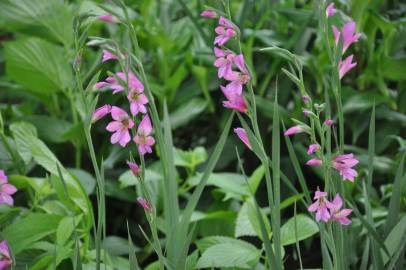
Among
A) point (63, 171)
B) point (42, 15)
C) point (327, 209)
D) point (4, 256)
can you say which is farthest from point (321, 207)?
point (42, 15)

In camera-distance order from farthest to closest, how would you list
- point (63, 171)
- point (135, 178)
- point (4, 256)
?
point (135, 178), point (63, 171), point (4, 256)

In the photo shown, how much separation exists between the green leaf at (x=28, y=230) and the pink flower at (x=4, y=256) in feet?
0.47

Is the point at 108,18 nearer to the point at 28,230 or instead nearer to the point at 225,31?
the point at 225,31

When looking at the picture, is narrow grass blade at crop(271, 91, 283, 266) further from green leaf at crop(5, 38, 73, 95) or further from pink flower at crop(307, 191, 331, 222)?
green leaf at crop(5, 38, 73, 95)

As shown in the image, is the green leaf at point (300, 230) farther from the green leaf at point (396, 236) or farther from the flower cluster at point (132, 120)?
the flower cluster at point (132, 120)

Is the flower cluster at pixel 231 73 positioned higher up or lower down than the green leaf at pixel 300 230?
higher up

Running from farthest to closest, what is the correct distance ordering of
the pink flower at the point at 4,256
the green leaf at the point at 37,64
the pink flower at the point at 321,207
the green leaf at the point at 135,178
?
the green leaf at the point at 37,64, the green leaf at the point at 135,178, the pink flower at the point at 4,256, the pink flower at the point at 321,207

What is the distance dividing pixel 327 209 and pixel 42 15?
37.4 inches

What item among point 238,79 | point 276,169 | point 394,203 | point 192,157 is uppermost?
point 238,79

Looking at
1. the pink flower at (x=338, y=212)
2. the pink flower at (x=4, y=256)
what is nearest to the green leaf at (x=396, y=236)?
the pink flower at (x=338, y=212)

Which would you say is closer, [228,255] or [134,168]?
Answer: [134,168]

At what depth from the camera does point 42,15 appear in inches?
60.0

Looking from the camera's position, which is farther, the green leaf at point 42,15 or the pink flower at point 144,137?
the green leaf at point 42,15

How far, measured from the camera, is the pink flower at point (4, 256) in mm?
883
